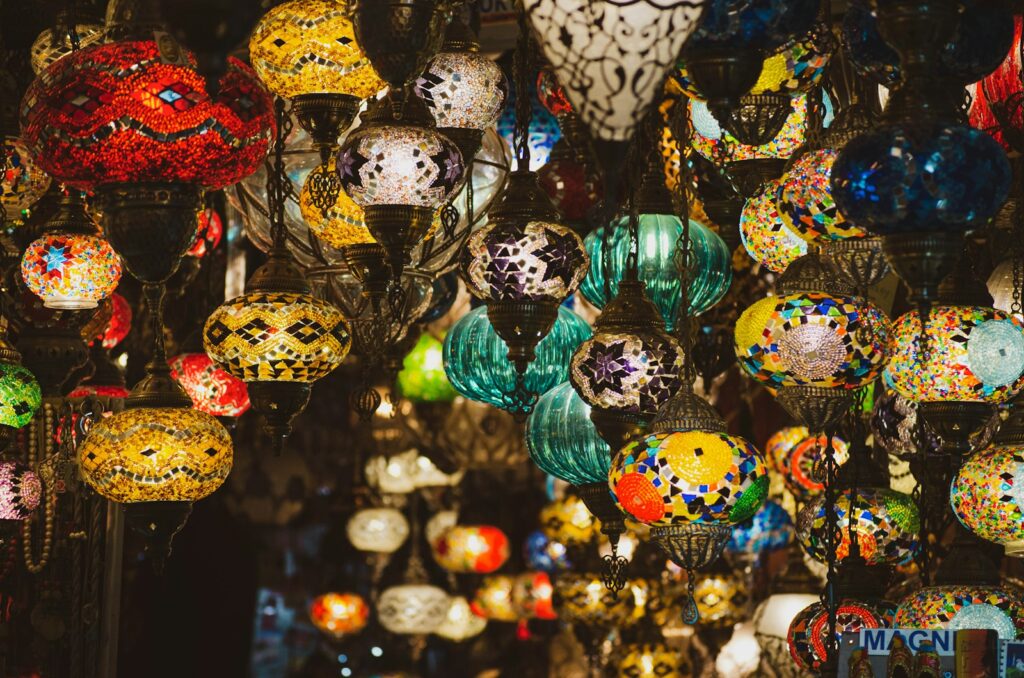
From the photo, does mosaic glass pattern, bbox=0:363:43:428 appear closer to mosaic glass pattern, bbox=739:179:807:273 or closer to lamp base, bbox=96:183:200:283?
lamp base, bbox=96:183:200:283

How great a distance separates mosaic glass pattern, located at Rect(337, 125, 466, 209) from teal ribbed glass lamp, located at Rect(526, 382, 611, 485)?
746 millimetres

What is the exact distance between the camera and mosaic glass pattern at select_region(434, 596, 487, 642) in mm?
7316

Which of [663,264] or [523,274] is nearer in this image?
[523,274]

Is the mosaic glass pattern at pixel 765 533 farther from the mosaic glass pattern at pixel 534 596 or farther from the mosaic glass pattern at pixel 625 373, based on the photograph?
the mosaic glass pattern at pixel 625 373

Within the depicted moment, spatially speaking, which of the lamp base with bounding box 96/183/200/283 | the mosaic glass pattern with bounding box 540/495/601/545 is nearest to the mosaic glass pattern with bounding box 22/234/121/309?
the lamp base with bounding box 96/183/200/283

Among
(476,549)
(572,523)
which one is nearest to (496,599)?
(476,549)

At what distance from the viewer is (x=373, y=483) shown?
289 inches

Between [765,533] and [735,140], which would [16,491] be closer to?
[735,140]

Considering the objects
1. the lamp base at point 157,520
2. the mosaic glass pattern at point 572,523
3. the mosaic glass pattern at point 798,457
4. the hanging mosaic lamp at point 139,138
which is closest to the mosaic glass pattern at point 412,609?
the mosaic glass pattern at point 572,523

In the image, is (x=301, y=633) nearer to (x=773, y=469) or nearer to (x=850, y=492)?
(x=773, y=469)

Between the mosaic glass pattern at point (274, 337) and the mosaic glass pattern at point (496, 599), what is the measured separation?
4074 millimetres

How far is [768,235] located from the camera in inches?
126

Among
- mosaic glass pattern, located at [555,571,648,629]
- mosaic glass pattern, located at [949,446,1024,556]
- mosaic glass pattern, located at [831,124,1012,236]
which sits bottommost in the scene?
mosaic glass pattern, located at [555,571,648,629]

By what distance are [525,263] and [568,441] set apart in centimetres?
52
